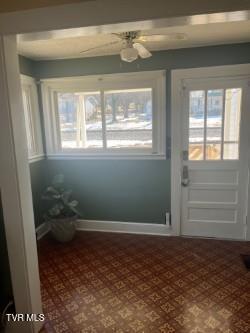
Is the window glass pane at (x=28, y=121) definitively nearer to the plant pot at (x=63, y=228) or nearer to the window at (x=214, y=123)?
the plant pot at (x=63, y=228)

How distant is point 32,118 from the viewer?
10.9 feet

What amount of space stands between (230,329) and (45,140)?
2966mm

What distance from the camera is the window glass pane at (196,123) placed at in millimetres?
2973

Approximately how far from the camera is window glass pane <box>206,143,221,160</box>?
3.05 m

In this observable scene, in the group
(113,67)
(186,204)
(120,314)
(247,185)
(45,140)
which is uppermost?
(113,67)

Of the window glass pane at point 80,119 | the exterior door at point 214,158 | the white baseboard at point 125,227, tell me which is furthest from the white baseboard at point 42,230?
the exterior door at point 214,158

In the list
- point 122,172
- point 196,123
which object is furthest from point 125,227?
point 196,123

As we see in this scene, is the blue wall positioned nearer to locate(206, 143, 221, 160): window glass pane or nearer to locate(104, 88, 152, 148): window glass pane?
locate(104, 88, 152, 148): window glass pane

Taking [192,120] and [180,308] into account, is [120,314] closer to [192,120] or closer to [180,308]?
[180,308]

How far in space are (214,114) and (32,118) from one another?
230 centimetres

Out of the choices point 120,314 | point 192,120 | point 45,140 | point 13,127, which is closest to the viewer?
point 13,127

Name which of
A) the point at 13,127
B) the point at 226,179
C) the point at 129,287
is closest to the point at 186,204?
the point at 226,179

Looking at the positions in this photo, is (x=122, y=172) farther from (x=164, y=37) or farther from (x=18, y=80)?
(x=18, y=80)

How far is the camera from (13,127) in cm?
158
